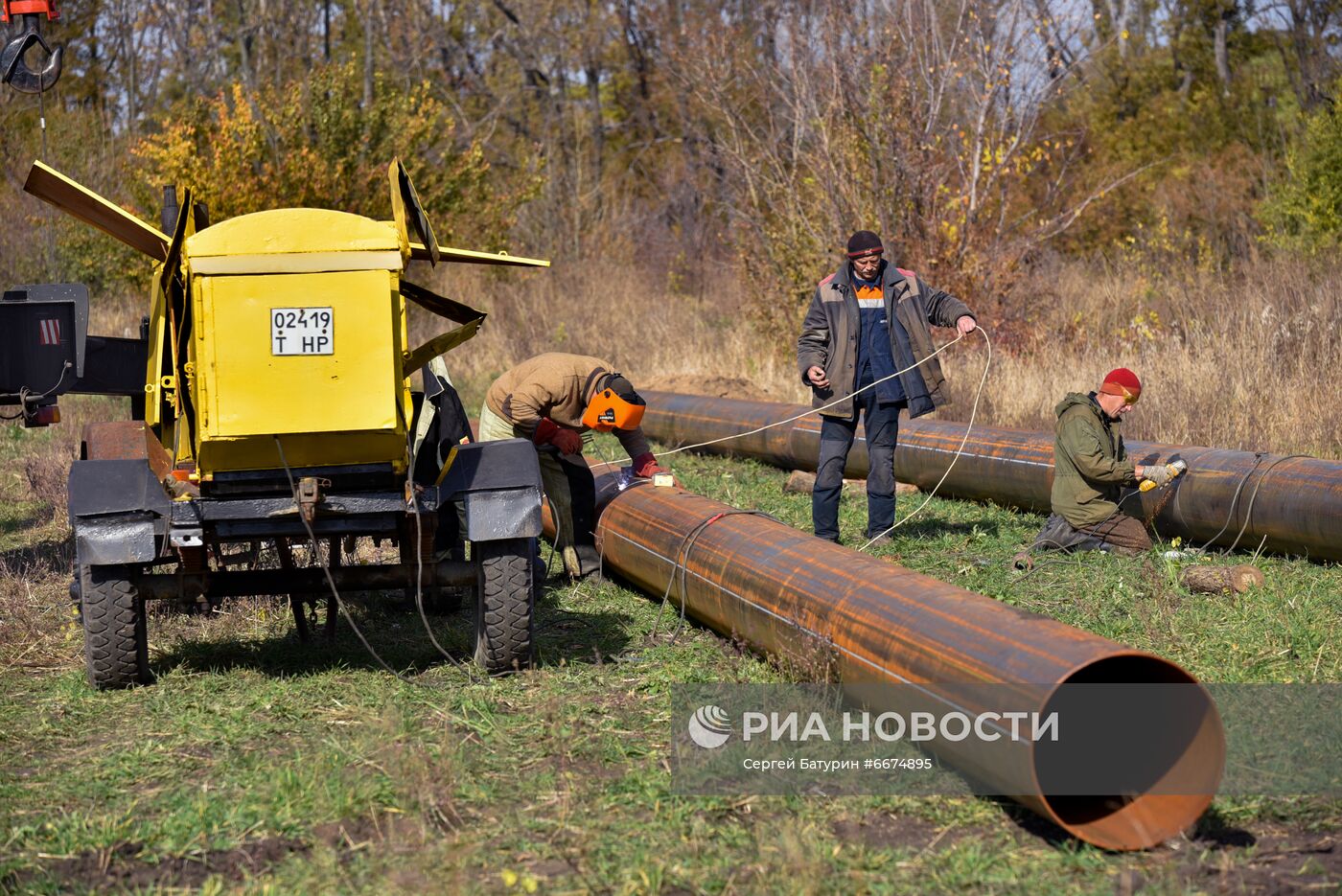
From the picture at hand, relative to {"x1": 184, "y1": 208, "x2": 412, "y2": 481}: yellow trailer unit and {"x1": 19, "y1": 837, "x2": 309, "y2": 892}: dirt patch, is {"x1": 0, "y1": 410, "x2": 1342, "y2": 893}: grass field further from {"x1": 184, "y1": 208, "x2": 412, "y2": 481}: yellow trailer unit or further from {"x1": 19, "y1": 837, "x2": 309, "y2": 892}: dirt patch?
{"x1": 184, "y1": 208, "x2": 412, "y2": 481}: yellow trailer unit

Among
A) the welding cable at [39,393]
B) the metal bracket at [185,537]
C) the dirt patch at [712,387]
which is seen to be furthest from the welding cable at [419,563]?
the dirt patch at [712,387]

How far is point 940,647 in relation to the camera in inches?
197

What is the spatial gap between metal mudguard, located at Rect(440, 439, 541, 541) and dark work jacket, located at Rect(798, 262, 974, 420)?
305 centimetres

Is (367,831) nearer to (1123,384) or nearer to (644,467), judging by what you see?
(644,467)

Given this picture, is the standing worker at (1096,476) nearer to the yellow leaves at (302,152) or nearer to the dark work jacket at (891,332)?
the dark work jacket at (891,332)

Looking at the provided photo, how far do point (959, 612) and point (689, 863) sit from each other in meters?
1.45

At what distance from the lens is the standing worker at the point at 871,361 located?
896cm

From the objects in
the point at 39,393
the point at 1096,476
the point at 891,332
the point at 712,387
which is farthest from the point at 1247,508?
the point at 712,387

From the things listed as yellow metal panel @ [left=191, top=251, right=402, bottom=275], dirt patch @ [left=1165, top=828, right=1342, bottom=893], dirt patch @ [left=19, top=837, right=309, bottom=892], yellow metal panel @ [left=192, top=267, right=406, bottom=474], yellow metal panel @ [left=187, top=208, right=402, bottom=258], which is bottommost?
dirt patch @ [left=19, top=837, right=309, bottom=892]

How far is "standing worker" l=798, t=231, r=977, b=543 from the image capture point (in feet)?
29.4

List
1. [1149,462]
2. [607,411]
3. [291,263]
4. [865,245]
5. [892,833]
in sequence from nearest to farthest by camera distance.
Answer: [892,833]
[291,263]
[607,411]
[865,245]
[1149,462]

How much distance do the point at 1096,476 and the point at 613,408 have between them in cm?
276

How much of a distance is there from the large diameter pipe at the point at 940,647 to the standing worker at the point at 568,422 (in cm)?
103

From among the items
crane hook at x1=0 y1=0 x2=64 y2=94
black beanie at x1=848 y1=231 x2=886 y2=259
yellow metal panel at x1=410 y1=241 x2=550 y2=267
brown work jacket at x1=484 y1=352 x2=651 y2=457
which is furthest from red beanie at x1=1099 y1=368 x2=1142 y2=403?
crane hook at x1=0 y1=0 x2=64 y2=94
